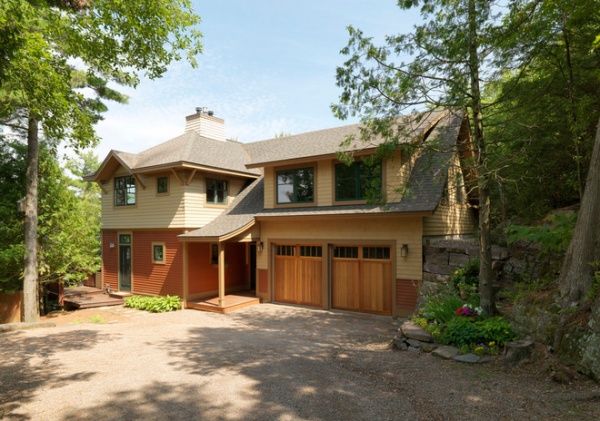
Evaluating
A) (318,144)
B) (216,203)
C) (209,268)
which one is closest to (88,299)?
(209,268)

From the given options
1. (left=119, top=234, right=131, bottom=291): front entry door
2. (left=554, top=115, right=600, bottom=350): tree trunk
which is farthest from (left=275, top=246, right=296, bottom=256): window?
(left=554, top=115, right=600, bottom=350): tree trunk

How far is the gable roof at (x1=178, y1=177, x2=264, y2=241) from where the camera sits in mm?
13016

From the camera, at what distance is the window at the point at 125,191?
16.6m

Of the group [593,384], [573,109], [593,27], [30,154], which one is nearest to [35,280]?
[30,154]

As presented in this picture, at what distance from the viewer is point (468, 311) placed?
7.47m

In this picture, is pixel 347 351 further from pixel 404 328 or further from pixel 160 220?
pixel 160 220

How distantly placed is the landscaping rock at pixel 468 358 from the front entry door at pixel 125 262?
15.1m

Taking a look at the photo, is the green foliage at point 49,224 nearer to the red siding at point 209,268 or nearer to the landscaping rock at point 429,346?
the red siding at point 209,268

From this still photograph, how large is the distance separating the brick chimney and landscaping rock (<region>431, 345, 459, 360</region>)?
14.9 meters

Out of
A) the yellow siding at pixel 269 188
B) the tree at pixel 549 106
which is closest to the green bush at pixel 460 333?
the tree at pixel 549 106

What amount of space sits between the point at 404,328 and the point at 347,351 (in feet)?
4.43

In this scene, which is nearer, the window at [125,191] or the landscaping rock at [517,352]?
the landscaping rock at [517,352]

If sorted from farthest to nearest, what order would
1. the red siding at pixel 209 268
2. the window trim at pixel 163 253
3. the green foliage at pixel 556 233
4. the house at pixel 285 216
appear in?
the window trim at pixel 163 253 < the red siding at pixel 209 268 < the house at pixel 285 216 < the green foliage at pixel 556 233

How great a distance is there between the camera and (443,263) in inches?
409
